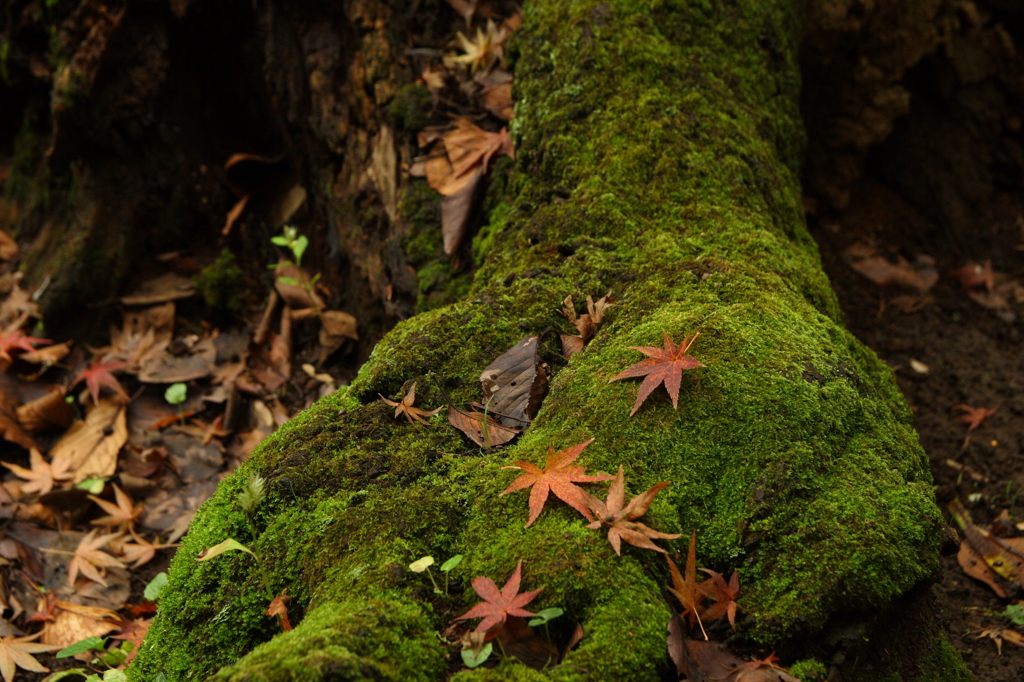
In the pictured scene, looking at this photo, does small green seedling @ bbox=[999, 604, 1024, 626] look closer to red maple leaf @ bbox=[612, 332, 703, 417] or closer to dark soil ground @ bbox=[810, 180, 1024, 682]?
dark soil ground @ bbox=[810, 180, 1024, 682]

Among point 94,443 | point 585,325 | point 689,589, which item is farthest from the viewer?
point 94,443

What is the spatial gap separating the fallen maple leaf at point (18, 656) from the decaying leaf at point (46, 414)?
1491 mm

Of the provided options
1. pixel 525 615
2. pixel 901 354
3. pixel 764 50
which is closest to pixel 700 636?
pixel 525 615

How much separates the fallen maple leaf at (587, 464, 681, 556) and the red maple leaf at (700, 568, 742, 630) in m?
0.15

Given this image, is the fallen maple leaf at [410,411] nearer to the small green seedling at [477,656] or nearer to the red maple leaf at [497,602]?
the red maple leaf at [497,602]

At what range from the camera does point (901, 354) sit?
14.8 ft

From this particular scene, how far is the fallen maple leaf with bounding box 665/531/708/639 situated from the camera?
1856mm

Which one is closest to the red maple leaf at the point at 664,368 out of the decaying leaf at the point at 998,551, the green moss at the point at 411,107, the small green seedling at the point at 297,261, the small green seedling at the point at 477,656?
the small green seedling at the point at 477,656

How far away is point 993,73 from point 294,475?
5519mm

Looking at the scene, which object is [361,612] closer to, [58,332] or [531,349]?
[531,349]

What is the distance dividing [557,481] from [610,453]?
0.68 feet

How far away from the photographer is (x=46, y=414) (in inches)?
166

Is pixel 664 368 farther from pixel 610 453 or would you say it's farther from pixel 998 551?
pixel 998 551

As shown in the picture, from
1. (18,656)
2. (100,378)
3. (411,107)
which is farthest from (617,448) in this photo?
(100,378)
